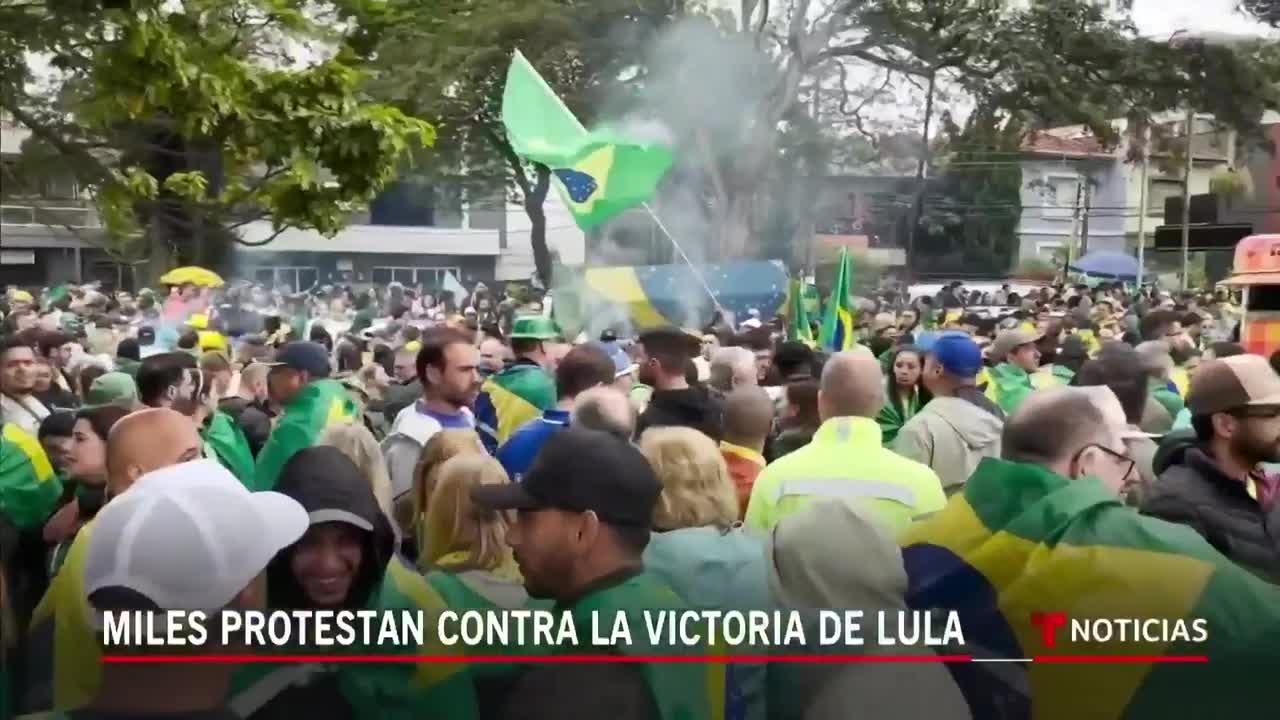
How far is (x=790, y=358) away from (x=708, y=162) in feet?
34.4

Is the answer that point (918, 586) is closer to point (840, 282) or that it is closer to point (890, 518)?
point (890, 518)

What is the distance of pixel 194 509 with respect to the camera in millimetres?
2076

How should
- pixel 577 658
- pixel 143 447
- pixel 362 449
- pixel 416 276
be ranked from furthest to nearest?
pixel 416 276 → pixel 362 449 → pixel 143 447 → pixel 577 658

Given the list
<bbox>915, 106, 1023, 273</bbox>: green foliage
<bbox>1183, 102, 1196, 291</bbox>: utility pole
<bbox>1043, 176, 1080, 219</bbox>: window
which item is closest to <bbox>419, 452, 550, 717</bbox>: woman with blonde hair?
<bbox>1183, 102, 1196, 291</bbox>: utility pole

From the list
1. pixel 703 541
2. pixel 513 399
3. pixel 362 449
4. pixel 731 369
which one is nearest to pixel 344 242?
pixel 731 369

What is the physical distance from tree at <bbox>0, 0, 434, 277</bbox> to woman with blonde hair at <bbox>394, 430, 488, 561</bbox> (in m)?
2.43

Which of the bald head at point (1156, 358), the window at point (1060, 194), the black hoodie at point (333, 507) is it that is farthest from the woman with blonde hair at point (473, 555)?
the window at point (1060, 194)

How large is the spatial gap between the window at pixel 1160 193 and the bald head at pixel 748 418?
683cm

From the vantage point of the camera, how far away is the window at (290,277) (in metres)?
13.6

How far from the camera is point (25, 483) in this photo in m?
3.54

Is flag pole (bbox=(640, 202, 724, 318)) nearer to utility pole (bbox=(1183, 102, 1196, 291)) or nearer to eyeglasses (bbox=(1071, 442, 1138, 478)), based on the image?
utility pole (bbox=(1183, 102, 1196, 291))

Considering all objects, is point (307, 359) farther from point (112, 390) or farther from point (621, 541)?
point (621, 541)

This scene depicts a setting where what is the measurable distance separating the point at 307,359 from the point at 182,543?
2.98m

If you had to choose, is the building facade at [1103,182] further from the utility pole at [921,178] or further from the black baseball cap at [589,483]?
the black baseball cap at [589,483]
